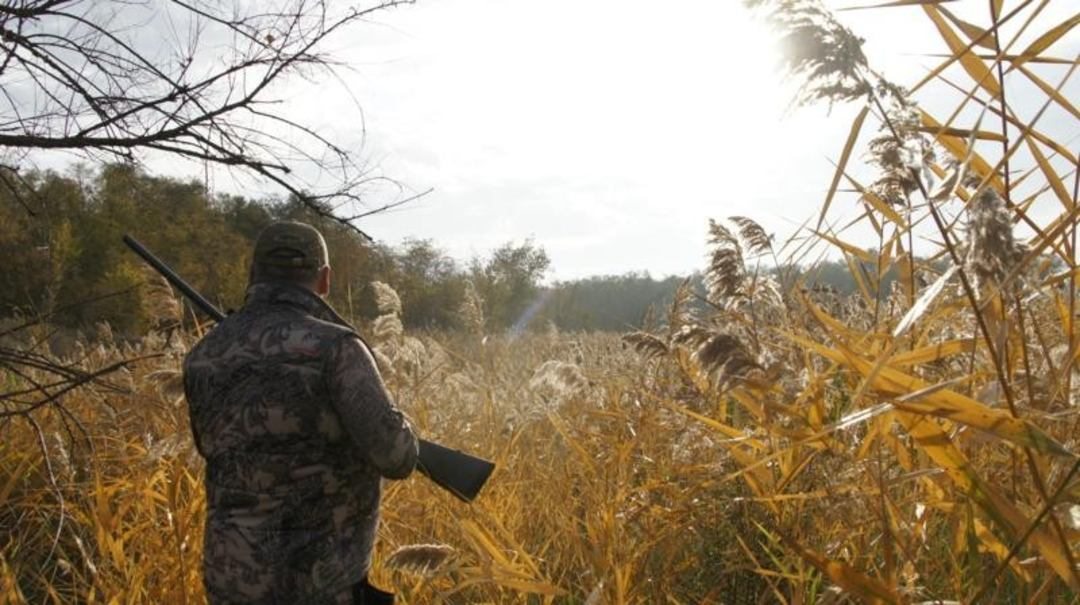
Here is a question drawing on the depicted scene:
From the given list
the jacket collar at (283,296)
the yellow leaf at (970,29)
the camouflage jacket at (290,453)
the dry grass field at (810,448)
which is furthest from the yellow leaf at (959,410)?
the jacket collar at (283,296)

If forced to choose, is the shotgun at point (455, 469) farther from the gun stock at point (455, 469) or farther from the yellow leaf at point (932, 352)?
the yellow leaf at point (932, 352)

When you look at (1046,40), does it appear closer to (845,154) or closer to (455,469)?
(845,154)

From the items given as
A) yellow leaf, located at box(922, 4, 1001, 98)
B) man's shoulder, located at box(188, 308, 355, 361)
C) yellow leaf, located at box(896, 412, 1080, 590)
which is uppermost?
yellow leaf, located at box(922, 4, 1001, 98)

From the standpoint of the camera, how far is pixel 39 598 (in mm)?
4012

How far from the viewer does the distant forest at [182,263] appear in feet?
12.9

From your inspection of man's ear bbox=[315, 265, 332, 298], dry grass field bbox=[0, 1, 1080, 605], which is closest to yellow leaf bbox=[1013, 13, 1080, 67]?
dry grass field bbox=[0, 1, 1080, 605]

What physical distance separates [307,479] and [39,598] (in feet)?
7.82

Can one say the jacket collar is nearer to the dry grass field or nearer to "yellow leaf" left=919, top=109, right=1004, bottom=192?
the dry grass field

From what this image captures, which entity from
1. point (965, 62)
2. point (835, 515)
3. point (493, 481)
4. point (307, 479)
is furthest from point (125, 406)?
point (965, 62)

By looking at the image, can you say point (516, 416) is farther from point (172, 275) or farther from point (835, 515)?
point (835, 515)

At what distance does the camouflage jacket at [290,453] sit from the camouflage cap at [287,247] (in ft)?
0.66

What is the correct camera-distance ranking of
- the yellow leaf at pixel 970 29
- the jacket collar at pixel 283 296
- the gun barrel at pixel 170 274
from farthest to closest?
the gun barrel at pixel 170 274
the jacket collar at pixel 283 296
the yellow leaf at pixel 970 29

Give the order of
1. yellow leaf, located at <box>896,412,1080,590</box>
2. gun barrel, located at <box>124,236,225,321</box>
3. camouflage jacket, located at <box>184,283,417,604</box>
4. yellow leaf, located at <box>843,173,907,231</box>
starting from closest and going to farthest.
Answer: yellow leaf, located at <box>896,412,1080,590</box> < yellow leaf, located at <box>843,173,907,231</box> < camouflage jacket, located at <box>184,283,417,604</box> < gun barrel, located at <box>124,236,225,321</box>

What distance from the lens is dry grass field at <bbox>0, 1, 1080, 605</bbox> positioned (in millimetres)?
1399
